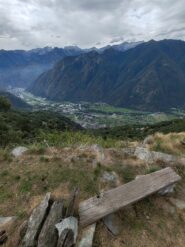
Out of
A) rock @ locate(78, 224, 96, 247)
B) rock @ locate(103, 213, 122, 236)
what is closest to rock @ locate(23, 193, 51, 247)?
rock @ locate(78, 224, 96, 247)

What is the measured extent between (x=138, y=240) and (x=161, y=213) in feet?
5.38

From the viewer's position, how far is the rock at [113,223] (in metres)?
8.53

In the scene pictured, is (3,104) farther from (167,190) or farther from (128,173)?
(167,190)

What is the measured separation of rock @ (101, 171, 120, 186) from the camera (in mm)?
10836

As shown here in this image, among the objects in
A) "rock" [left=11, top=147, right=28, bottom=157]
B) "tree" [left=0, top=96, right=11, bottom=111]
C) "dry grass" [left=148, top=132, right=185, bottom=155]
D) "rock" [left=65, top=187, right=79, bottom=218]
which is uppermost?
"rock" [left=65, top=187, right=79, bottom=218]

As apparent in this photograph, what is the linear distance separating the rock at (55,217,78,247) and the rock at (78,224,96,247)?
0.89 feet

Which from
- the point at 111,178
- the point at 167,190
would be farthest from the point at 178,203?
the point at 111,178

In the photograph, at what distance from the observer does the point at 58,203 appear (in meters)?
8.68

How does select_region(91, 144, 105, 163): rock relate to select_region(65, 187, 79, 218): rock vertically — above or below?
below

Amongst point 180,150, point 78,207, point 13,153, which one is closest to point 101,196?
point 78,207

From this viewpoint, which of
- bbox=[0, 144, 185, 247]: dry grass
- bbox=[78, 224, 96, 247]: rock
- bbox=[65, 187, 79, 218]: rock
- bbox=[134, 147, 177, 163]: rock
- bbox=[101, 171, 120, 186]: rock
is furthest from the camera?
bbox=[134, 147, 177, 163]: rock

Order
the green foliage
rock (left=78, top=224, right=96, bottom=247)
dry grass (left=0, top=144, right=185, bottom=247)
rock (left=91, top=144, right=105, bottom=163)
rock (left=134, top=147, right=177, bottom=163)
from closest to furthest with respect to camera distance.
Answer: rock (left=78, top=224, right=96, bottom=247), dry grass (left=0, top=144, right=185, bottom=247), the green foliage, rock (left=91, top=144, right=105, bottom=163), rock (left=134, top=147, right=177, bottom=163)

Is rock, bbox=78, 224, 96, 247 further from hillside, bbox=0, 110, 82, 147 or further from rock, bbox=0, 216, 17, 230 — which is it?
hillside, bbox=0, 110, 82, 147

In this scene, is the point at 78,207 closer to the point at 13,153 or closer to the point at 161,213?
the point at 161,213
